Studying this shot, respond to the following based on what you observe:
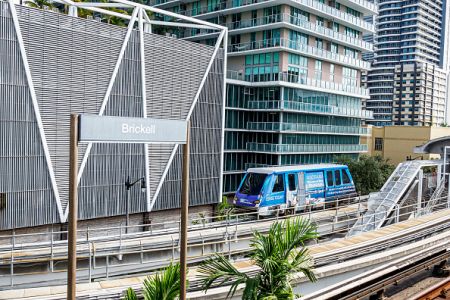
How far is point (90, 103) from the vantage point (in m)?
24.2

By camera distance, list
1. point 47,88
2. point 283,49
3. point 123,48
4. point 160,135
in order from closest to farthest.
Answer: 1. point 160,135
2. point 47,88
3. point 123,48
4. point 283,49

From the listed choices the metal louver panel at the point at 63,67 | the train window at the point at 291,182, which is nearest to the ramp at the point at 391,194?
the train window at the point at 291,182

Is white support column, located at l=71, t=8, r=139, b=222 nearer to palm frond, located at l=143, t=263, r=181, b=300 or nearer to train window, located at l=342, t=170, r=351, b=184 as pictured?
train window, located at l=342, t=170, r=351, b=184

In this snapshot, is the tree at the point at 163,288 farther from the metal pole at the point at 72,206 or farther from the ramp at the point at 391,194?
the ramp at the point at 391,194

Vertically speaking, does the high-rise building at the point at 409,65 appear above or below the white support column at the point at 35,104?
above

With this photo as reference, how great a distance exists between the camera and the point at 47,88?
22500 mm

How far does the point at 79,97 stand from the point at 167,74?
5.62 metres

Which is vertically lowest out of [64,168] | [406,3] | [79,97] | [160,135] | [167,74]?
[64,168]

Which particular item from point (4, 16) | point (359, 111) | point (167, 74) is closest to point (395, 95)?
point (359, 111)

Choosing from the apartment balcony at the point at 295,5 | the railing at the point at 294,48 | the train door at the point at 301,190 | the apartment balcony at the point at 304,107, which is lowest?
the train door at the point at 301,190

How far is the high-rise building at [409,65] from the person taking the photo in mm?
117000

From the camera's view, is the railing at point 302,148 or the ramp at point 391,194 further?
the railing at point 302,148

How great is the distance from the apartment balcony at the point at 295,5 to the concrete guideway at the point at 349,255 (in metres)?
28.7

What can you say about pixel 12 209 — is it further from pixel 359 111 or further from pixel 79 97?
pixel 359 111
